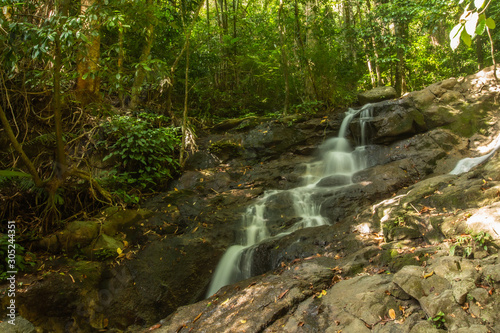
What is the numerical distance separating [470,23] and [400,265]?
303 cm

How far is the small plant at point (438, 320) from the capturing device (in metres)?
2.59

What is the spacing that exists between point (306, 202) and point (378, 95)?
225 inches

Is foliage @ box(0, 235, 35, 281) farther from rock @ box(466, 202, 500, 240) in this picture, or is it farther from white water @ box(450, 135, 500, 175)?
white water @ box(450, 135, 500, 175)

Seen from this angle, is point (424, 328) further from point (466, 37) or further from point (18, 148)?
point (18, 148)

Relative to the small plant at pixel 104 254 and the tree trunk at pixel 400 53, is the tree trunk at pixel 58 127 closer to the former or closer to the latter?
the small plant at pixel 104 254

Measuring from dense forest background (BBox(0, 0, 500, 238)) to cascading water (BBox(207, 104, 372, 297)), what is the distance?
7.18ft

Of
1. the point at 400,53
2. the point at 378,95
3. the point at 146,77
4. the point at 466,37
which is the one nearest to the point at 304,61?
the point at 378,95

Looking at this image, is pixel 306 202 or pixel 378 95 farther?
pixel 378 95

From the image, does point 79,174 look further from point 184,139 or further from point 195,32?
point 195,32

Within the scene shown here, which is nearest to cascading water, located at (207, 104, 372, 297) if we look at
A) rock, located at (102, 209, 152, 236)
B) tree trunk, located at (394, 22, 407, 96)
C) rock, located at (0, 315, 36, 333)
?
rock, located at (102, 209, 152, 236)

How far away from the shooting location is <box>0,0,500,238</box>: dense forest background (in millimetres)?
4582

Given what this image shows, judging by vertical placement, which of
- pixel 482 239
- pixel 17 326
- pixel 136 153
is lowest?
pixel 17 326

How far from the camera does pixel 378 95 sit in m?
10.5

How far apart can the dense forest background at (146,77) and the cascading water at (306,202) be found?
7.18ft
